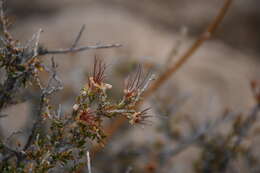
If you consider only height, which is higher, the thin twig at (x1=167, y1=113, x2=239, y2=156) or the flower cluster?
the flower cluster

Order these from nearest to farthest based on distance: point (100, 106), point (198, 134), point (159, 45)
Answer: point (100, 106) < point (198, 134) < point (159, 45)

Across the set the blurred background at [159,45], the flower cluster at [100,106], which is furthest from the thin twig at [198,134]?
the flower cluster at [100,106]

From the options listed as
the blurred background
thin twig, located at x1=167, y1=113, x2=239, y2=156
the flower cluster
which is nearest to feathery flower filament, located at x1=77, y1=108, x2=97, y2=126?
the flower cluster

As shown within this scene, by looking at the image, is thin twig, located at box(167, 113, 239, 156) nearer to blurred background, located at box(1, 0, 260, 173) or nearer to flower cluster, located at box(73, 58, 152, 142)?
blurred background, located at box(1, 0, 260, 173)

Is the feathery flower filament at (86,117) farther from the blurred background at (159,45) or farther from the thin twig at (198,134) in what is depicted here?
the blurred background at (159,45)

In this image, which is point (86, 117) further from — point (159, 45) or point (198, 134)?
point (159, 45)

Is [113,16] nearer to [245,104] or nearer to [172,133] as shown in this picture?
[245,104]

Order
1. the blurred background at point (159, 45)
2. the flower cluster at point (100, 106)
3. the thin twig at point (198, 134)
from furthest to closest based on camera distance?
the blurred background at point (159, 45) → the thin twig at point (198, 134) → the flower cluster at point (100, 106)

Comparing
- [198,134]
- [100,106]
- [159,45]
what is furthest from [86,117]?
[159,45]
